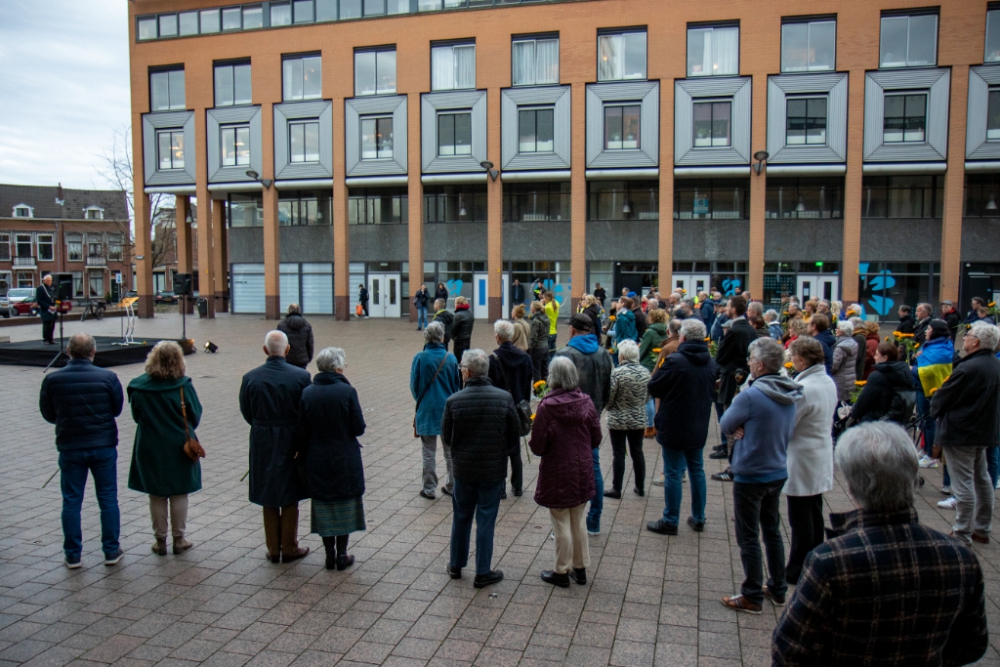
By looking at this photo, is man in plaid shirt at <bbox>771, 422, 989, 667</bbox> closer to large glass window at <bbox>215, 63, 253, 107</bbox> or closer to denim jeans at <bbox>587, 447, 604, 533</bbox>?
denim jeans at <bbox>587, 447, 604, 533</bbox>

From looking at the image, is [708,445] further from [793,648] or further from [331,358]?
[793,648]

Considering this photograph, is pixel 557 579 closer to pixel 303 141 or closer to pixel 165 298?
pixel 303 141

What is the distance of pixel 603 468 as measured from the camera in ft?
28.2

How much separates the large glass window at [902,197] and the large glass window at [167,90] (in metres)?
31.9

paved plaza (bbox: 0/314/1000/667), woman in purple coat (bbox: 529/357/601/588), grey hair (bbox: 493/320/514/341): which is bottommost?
paved plaza (bbox: 0/314/1000/667)

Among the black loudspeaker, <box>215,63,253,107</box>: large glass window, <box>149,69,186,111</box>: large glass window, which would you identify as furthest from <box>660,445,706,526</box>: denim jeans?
<box>149,69,186,111</box>: large glass window

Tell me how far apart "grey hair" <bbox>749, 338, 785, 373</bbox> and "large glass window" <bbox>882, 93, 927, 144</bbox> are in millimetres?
27827

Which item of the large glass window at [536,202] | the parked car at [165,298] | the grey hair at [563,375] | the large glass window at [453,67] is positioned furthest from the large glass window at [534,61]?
the parked car at [165,298]

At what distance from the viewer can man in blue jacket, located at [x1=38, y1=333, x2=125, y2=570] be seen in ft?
18.6

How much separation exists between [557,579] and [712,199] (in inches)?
1128

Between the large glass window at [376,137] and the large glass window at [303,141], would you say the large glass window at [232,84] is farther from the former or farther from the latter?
the large glass window at [376,137]

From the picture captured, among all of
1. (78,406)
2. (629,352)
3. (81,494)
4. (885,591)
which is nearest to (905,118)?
(629,352)

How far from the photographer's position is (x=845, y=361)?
353 inches

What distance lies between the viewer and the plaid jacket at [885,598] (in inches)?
88.9
